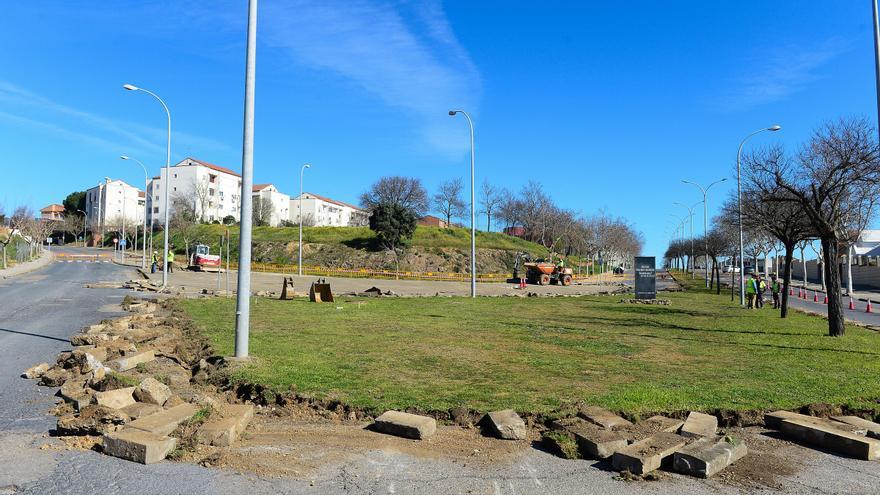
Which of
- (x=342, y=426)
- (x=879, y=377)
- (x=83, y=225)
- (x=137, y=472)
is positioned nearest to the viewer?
(x=137, y=472)

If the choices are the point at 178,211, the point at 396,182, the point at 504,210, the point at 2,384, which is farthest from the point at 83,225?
the point at 2,384

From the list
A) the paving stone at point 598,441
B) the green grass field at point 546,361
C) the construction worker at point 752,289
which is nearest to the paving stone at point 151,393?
the green grass field at point 546,361

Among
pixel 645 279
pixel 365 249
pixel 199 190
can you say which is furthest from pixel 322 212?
→ pixel 645 279

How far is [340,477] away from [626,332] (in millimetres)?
12130

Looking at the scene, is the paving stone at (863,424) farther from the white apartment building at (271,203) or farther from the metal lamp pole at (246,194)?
the white apartment building at (271,203)

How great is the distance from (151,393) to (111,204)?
117790 mm

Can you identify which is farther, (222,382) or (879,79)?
(879,79)

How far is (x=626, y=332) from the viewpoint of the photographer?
50.2 feet

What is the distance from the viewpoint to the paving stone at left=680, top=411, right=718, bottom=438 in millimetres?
5672

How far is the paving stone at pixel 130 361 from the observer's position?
8320mm

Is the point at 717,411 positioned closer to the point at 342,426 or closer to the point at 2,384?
the point at 342,426

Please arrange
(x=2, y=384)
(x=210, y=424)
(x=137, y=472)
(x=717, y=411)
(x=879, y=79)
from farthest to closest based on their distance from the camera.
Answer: (x=879, y=79), (x=2, y=384), (x=717, y=411), (x=210, y=424), (x=137, y=472)

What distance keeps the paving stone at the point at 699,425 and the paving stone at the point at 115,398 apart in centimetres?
579

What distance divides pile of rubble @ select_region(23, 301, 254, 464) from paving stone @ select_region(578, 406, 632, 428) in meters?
3.62
